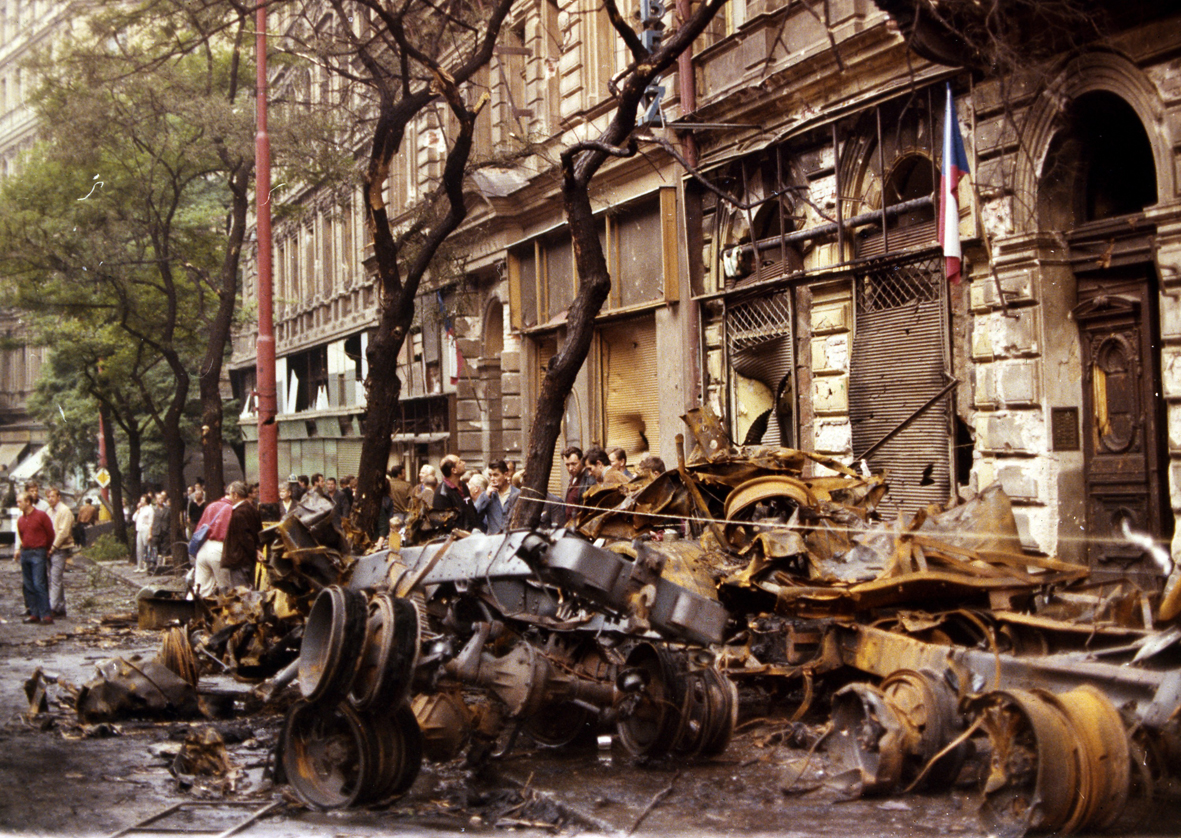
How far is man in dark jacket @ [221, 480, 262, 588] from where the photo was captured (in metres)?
13.2

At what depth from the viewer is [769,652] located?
7.79 meters

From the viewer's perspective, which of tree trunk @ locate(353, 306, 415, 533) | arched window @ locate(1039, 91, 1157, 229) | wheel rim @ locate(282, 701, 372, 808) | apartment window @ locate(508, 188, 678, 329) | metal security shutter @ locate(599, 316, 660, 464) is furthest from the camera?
metal security shutter @ locate(599, 316, 660, 464)

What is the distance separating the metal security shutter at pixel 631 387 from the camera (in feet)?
61.3

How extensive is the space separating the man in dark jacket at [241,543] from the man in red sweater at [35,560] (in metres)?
4.79

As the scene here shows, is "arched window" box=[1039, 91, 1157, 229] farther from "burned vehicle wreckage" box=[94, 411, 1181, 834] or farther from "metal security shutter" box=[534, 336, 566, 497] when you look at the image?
"metal security shutter" box=[534, 336, 566, 497]

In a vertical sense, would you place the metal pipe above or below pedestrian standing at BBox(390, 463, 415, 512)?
above

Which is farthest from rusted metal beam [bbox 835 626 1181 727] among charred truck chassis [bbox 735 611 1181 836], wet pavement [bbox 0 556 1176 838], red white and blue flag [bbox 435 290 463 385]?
red white and blue flag [bbox 435 290 463 385]

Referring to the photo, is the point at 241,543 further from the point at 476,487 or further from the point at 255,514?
the point at 476,487

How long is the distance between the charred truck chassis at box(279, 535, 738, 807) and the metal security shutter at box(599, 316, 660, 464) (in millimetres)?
11239

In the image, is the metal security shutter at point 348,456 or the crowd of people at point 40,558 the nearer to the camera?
the crowd of people at point 40,558

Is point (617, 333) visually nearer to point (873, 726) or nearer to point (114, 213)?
point (114, 213)

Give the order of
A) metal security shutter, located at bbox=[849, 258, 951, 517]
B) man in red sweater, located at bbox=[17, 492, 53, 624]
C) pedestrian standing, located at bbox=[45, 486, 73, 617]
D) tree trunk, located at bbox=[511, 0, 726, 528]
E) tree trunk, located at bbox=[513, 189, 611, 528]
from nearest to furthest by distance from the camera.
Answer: tree trunk, located at bbox=[511, 0, 726, 528] < tree trunk, located at bbox=[513, 189, 611, 528] < metal security shutter, located at bbox=[849, 258, 951, 517] < man in red sweater, located at bbox=[17, 492, 53, 624] < pedestrian standing, located at bbox=[45, 486, 73, 617]

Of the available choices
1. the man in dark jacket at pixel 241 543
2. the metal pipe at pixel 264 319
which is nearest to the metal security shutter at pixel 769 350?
the metal pipe at pixel 264 319

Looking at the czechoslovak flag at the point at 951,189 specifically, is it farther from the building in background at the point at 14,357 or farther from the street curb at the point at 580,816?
the building in background at the point at 14,357
